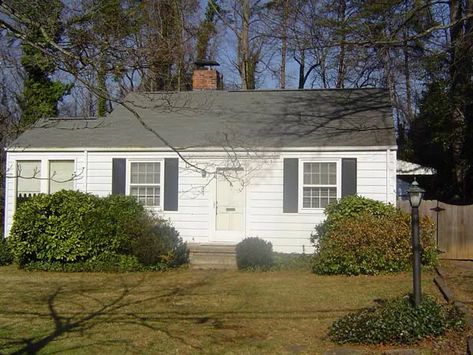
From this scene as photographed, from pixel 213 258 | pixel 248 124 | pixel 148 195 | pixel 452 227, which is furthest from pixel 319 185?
pixel 148 195

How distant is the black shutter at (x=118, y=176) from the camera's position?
658 inches

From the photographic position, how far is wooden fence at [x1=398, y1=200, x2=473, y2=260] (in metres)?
16.2

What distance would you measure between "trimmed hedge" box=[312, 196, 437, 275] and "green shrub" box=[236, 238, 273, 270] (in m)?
1.17

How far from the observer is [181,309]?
9961 mm

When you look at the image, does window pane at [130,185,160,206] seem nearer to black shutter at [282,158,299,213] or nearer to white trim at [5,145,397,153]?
white trim at [5,145,397,153]

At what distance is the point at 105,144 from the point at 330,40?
6880mm

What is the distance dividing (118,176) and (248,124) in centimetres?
400

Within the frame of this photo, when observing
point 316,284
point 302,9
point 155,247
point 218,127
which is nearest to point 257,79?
point 302,9

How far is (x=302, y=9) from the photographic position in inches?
1098

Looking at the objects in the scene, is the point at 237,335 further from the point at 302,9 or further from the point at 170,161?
the point at 302,9

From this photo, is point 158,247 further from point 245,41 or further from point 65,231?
point 245,41

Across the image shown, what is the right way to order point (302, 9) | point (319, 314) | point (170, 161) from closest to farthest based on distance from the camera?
point (319, 314), point (170, 161), point (302, 9)

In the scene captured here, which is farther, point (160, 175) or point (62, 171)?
point (62, 171)

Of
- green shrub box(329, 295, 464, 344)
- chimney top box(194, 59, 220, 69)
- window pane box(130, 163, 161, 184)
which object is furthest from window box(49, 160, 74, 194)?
green shrub box(329, 295, 464, 344)
